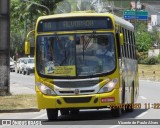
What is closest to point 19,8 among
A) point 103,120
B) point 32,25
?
point 32,25

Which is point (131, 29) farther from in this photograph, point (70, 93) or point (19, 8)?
point (19, 8)

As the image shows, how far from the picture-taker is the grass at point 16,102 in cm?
2325

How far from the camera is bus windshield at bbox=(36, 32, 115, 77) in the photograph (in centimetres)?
1750

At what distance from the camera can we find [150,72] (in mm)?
65312

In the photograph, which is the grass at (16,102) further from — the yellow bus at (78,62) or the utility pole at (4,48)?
the yellow bus at (78,62)

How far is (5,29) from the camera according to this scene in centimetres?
2789

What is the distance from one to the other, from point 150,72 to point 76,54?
4830 centimetres

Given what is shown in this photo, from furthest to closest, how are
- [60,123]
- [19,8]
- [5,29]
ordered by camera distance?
[19,8] → [5,29] → [60,123]

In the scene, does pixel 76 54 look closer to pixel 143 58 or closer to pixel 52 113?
pixel 52 113

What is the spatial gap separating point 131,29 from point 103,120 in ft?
18.5

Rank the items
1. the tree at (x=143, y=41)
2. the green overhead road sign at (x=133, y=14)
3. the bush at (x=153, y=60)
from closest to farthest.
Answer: the bush at (x=153, y=60)
the green overhead road sign at (x=133, y=14)
the tree at (x=143, y=41)

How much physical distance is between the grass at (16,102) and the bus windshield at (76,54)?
5426mm

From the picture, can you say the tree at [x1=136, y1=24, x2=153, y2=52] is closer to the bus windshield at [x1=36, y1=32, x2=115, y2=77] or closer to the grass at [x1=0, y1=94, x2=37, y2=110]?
the grass at [x1=0, y1=94, x2=37, y2=110]

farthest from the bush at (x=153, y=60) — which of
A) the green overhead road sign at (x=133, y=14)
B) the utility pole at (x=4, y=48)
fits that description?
the utility pole at (x=4, y=48)
